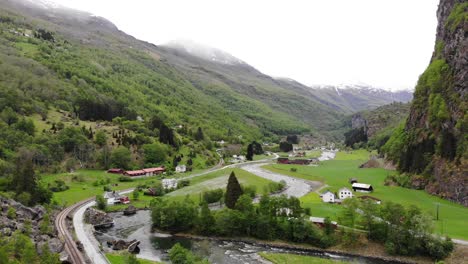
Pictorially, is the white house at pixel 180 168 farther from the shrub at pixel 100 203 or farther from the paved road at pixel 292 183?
the shrub at pixel 100 203

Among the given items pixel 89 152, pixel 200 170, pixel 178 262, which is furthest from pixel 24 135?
pixel 178 262

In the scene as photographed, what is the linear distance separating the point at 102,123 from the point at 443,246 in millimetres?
134794

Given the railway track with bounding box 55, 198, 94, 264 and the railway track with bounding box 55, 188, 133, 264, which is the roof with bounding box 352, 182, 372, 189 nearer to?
the railway track with bounding box 55, 188, 133, 264

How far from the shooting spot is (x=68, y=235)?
2781 inches

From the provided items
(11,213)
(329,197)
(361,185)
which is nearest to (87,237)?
(11,213)

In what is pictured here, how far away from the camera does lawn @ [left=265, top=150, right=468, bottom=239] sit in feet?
257

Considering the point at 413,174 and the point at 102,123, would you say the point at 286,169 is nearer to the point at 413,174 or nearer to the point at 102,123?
the point at 413,174

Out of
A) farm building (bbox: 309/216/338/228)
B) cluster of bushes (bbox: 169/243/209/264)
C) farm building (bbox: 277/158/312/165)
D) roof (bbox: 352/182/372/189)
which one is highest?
roof (bbox: 352/182/372/189)

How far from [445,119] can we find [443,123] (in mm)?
1194

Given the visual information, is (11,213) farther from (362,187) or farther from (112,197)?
(362,187)

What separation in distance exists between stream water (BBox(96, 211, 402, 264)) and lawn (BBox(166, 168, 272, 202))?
2317cm

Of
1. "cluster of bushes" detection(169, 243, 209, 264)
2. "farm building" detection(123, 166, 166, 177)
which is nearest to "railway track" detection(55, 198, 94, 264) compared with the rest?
"cluster of bushes" detection(169, 243, 209, 264)

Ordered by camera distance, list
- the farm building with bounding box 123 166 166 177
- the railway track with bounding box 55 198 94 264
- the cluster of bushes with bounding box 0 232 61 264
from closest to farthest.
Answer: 1. the cluster of bushes with bounding box 0 232 61 264
2. the railway track with bounding box 55 198 94 264
3. the farm building with bounding box 123 166 166 177

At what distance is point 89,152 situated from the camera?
138 metres
